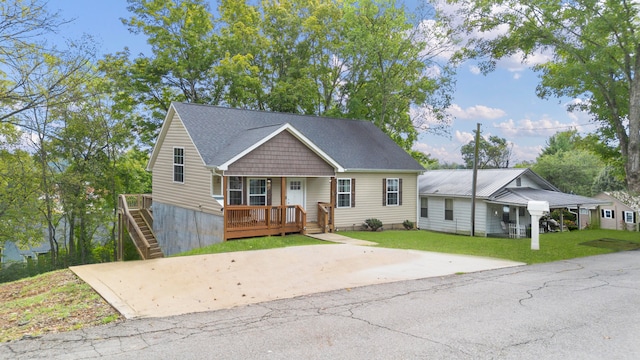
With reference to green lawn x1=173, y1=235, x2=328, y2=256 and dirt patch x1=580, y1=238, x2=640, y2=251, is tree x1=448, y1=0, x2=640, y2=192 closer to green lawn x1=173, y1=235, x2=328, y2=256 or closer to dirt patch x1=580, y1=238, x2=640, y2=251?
dirt patch x1=580, y1=238, x2=640, y2=251

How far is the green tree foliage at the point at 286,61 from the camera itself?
26.6 m

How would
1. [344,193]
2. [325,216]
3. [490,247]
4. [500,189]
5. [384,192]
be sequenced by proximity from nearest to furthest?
[490,247] → [325,216] → [344,193] → [384,192] → [500,189]

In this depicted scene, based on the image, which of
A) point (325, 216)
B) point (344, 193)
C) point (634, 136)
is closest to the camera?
point (634, 136)

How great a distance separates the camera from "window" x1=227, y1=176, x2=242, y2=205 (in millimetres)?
16156

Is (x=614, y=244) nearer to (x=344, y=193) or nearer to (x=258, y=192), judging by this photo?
(x=344, y=193)

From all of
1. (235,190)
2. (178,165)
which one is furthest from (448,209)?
(178,165)

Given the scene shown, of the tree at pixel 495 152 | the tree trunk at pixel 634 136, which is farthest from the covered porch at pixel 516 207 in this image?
the tree at pixel 495 152

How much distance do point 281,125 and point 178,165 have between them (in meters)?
5.30

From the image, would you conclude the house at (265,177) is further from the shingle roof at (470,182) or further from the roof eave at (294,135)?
the shingle roof at (470,182)

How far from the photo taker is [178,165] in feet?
59.6

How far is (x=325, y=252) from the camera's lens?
41.2 feet

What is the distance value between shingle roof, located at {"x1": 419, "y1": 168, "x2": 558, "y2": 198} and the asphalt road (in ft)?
54.6

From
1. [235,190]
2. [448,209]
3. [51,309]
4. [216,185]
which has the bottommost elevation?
[51,309]

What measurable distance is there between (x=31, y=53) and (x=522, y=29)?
18.1m
